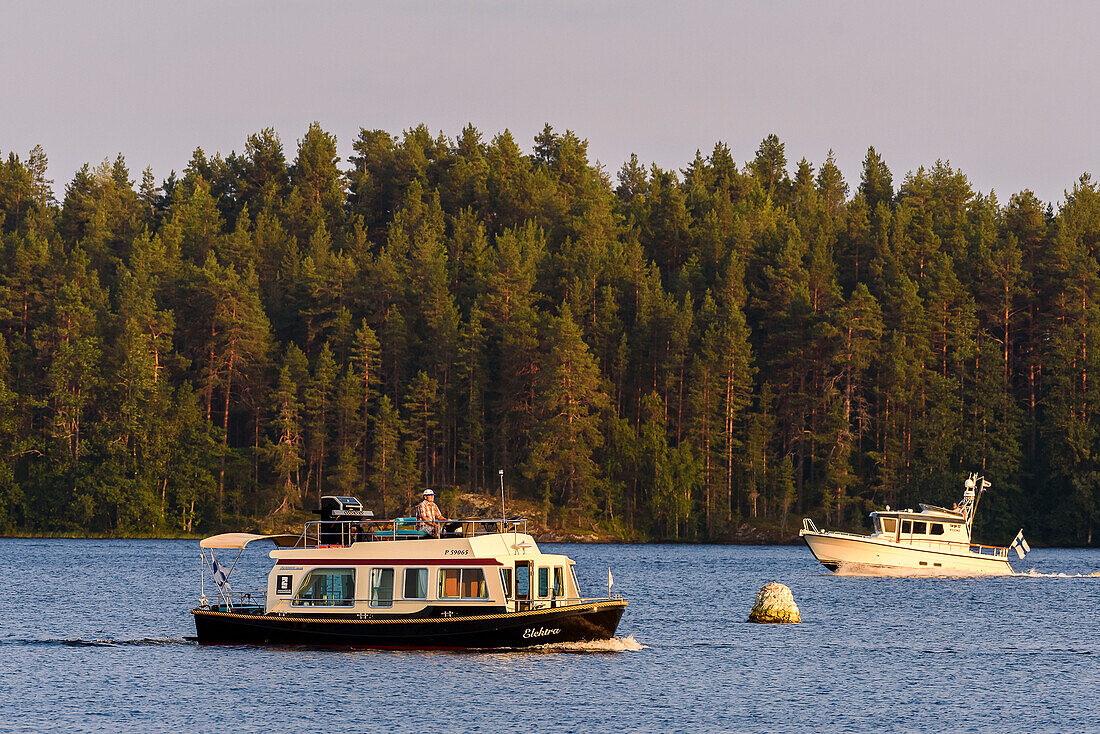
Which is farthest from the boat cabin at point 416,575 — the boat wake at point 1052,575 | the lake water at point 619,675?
the boat wake at point 1052,575

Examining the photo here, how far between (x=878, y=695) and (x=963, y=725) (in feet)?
15.9

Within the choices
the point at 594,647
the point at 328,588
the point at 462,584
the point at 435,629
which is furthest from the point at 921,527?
the point at 328,588

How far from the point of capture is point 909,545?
90.1 metres

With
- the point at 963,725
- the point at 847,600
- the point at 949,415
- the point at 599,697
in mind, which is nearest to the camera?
the point at 963,725

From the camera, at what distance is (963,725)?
1610 inches

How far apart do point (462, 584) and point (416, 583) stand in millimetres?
1433

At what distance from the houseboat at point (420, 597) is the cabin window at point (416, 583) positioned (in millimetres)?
30

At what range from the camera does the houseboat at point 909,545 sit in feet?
295

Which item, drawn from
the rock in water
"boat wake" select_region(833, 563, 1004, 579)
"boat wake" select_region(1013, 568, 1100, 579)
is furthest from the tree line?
the rock in water

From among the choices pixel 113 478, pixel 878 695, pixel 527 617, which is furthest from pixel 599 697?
pixel 113 478

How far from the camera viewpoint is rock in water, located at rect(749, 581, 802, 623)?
64.7m

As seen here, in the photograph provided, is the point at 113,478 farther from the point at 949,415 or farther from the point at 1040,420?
the point at 1040,420

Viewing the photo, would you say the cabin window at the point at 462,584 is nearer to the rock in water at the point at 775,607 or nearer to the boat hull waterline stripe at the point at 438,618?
the boat hull waterline stripe at the point at 438,618

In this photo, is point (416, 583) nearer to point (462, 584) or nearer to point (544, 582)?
point (462, 584)
